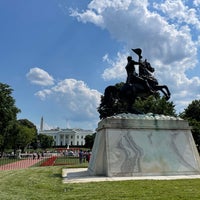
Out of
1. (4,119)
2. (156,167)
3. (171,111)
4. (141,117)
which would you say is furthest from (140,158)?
(4,119)

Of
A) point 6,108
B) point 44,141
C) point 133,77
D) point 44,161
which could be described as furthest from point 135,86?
point 44,141

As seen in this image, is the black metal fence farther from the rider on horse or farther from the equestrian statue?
the rider on horse

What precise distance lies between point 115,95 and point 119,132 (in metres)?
2.46

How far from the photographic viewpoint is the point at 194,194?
8.23 meters

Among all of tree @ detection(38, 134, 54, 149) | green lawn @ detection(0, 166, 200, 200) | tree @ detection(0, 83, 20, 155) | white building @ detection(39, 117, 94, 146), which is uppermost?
white building @ detection(39, 117, 94, 146)

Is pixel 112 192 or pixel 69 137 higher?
pixel 69 137

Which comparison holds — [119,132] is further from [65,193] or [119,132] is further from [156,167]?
[65,193]

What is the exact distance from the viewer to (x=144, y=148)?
1421 cm

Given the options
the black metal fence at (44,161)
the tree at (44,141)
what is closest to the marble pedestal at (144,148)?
the black metal fence at (44,161)

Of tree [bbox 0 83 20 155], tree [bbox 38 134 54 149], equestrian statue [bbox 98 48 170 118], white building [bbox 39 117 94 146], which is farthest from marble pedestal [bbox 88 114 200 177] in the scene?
white building [bbox 39 117 94 146]

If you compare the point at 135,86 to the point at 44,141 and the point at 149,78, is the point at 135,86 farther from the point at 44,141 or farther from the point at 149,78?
the point at 44,141

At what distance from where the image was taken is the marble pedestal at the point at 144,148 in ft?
44.9

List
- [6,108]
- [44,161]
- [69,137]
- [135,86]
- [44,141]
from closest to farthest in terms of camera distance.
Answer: [135,86]
[44,161]
[6,108]
[44,141]
[69,137]

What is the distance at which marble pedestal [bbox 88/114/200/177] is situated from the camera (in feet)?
44.9
